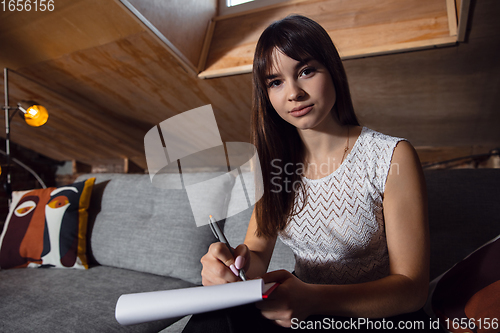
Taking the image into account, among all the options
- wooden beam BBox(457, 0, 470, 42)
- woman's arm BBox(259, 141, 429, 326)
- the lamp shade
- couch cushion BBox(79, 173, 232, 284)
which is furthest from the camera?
the lamp shade

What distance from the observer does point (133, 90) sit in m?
2.24

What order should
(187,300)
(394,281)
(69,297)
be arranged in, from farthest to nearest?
(69,297) < (394,281) < (187,300)

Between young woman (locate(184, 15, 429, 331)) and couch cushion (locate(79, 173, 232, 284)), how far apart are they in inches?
18.5

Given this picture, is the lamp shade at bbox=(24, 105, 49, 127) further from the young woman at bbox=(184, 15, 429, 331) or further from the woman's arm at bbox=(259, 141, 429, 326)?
the woman's arm at bbox=(259, 141, 429, 326)

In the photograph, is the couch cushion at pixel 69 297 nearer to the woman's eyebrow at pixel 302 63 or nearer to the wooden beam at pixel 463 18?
the woman's eyebrow at pixel 302 63

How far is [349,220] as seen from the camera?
739 mm

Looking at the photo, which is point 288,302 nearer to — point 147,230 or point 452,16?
point 147,230

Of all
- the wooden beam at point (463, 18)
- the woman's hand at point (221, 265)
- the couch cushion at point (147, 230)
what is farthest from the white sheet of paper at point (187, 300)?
the wooden beam at point (463, 18)

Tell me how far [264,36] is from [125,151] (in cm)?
304

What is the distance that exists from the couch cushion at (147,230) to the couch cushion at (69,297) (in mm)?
57

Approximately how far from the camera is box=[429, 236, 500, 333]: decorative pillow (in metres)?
0.61

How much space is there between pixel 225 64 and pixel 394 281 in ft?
5.10

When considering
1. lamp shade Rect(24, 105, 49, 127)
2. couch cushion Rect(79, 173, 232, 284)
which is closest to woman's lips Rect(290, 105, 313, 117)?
couch cushion Rect(79, 173, 232, 284)

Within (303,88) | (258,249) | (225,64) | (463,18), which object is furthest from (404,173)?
(225,64)
